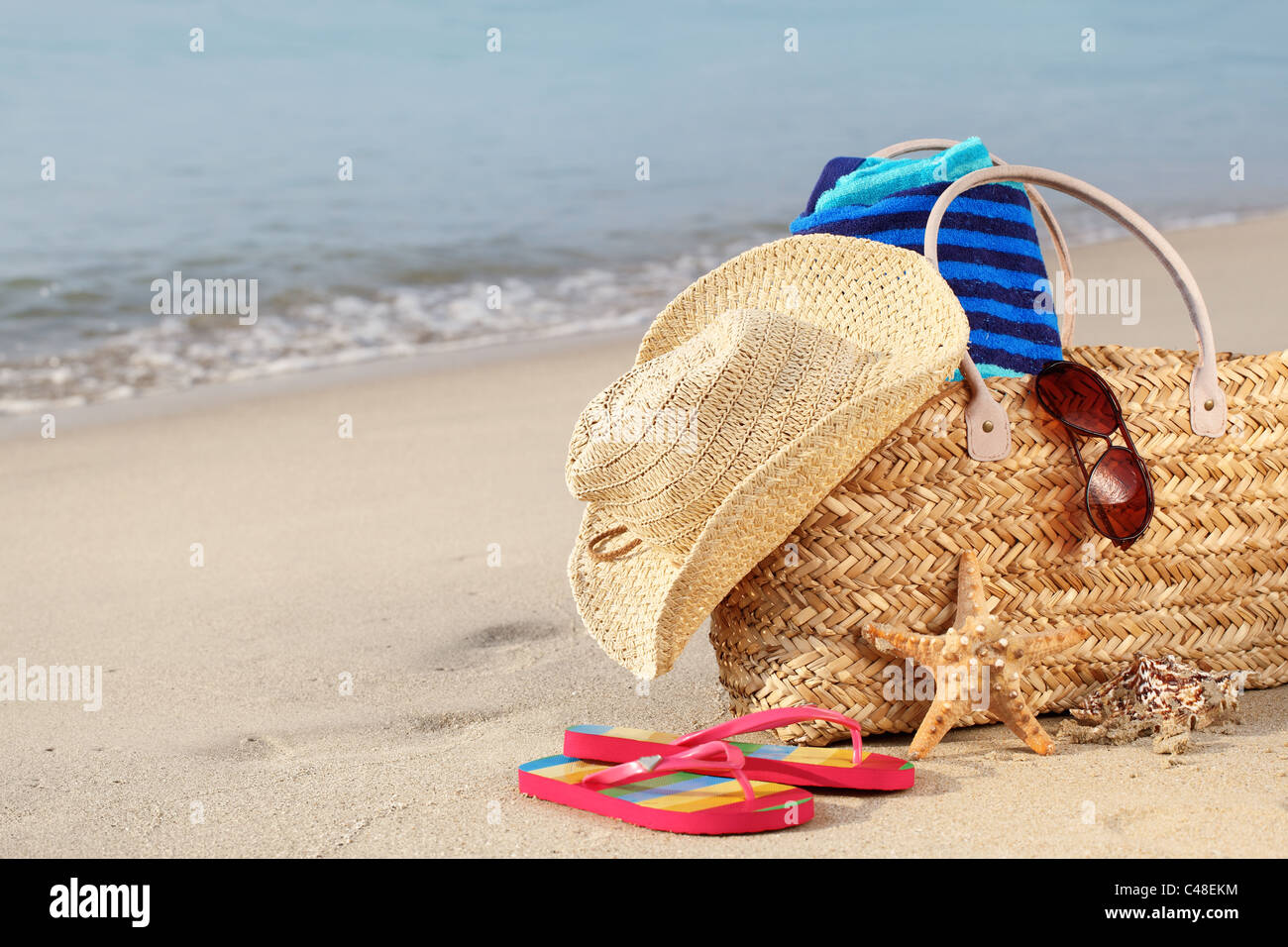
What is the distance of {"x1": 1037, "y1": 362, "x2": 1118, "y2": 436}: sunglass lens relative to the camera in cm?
226

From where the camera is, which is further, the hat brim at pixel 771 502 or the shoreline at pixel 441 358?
the shoreline at pixel 441 358

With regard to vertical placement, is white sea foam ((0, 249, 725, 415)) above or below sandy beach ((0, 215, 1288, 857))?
above

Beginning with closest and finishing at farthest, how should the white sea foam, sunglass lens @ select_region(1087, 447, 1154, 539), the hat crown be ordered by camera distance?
the hat crown → sunglass lens @ select_region(1087, 447, 1154, 539) → the white sea foam

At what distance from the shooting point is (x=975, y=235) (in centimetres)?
266

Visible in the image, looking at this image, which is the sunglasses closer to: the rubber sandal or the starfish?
the starfish

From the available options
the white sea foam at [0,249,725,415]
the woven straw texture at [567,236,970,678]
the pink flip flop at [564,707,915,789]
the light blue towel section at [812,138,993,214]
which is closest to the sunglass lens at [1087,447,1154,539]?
the woven straw texture at [567,236,970,678]

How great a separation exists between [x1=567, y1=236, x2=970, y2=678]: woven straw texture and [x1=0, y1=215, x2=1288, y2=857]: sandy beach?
395 mm

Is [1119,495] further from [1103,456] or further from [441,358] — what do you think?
[441,358]

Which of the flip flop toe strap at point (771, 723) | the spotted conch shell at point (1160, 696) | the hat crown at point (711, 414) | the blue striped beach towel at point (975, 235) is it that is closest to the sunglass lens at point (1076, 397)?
the blue striped beach towel at point (975, 235)

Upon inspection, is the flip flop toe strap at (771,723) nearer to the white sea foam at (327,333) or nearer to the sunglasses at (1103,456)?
the sunglasses at (1103,456)

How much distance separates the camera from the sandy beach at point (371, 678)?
1908mm

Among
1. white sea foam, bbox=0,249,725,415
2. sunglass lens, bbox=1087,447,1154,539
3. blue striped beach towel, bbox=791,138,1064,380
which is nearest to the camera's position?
sunglass lens, bbox=1087,447,1154,539

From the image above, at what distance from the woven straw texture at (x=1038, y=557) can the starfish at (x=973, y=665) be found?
7 cm
